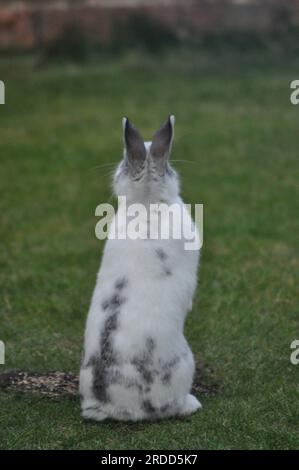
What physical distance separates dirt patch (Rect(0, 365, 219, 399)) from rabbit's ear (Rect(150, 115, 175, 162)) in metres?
1.25

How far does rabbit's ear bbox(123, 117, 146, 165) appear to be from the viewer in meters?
4.16

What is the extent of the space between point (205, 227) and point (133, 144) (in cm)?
347

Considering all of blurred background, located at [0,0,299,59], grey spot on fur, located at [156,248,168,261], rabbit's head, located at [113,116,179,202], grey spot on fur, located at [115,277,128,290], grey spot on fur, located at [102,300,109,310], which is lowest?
grey spot on fur, located at [102,300,109,310]

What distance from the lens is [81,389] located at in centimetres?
431

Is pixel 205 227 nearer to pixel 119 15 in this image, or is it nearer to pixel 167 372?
pixel 167 372

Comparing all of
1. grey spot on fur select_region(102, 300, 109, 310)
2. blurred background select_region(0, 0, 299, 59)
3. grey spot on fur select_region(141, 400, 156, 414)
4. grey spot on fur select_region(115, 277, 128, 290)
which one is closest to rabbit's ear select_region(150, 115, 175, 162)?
grey spot on fur select_region(115, 277, 128, 290)

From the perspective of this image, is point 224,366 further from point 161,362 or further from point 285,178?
point 285,178

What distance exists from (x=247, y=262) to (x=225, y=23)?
6970mm

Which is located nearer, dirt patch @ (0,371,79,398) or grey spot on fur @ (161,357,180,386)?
grey spot on fur @ (161,357,180,386)

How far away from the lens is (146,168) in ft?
13.9

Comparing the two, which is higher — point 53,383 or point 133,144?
point 133,144

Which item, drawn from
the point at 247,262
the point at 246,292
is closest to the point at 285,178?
the point at 247,262

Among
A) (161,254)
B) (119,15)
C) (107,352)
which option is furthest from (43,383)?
(119,15)

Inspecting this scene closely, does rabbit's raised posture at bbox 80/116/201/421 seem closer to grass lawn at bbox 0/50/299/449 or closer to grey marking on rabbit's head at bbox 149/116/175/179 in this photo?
grey marking on rabbit's head at bbox 149/116/175/179
